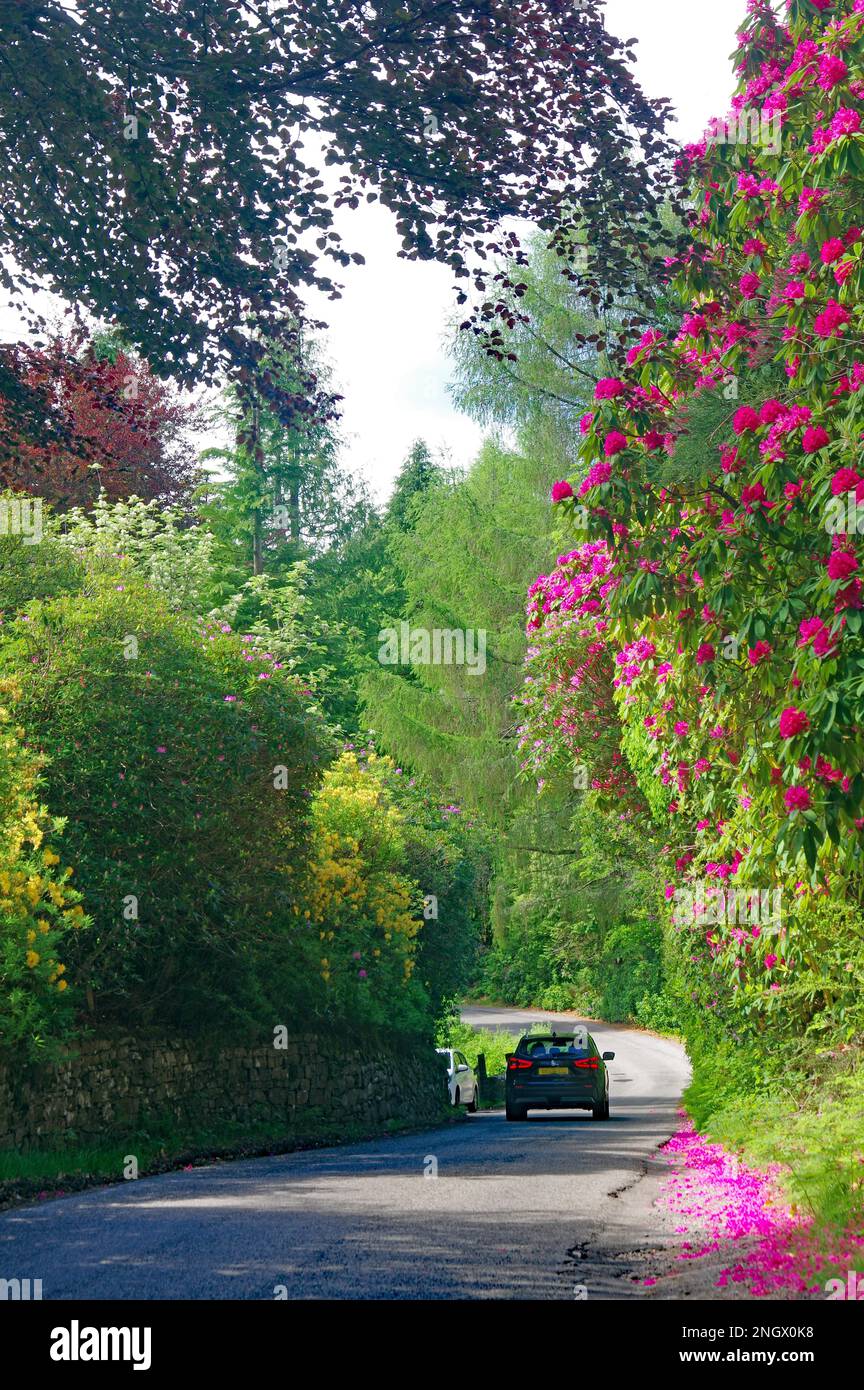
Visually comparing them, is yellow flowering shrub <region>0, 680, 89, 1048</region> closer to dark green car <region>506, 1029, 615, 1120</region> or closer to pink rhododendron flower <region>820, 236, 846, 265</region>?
pink rhododendron flower <region>820, 236, 846, 265</region>

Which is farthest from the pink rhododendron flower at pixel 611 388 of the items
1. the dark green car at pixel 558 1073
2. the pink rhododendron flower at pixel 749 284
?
the dark green car at pixel 558 1073

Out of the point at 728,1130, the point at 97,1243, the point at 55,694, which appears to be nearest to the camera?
the point at 97,1243

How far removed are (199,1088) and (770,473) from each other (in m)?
12.3

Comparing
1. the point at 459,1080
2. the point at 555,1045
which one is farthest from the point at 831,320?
the point at 459,1080

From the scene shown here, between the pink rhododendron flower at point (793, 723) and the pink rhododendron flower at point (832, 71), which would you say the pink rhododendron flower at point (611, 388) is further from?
the pink rhododendron flower at point (793, 723)

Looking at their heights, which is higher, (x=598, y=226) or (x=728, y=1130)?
(x=598, y=226)

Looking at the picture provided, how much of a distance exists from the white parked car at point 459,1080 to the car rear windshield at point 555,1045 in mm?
3788

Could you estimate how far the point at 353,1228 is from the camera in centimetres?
896

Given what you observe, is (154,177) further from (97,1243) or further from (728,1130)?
(728,1130)

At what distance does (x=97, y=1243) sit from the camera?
8453 millimetres

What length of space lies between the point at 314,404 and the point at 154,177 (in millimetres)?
2034

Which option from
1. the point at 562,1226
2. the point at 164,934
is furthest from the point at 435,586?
the point at 562,1226

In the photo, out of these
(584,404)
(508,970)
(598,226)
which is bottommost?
(508,970)

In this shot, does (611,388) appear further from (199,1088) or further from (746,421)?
(199,1088)
